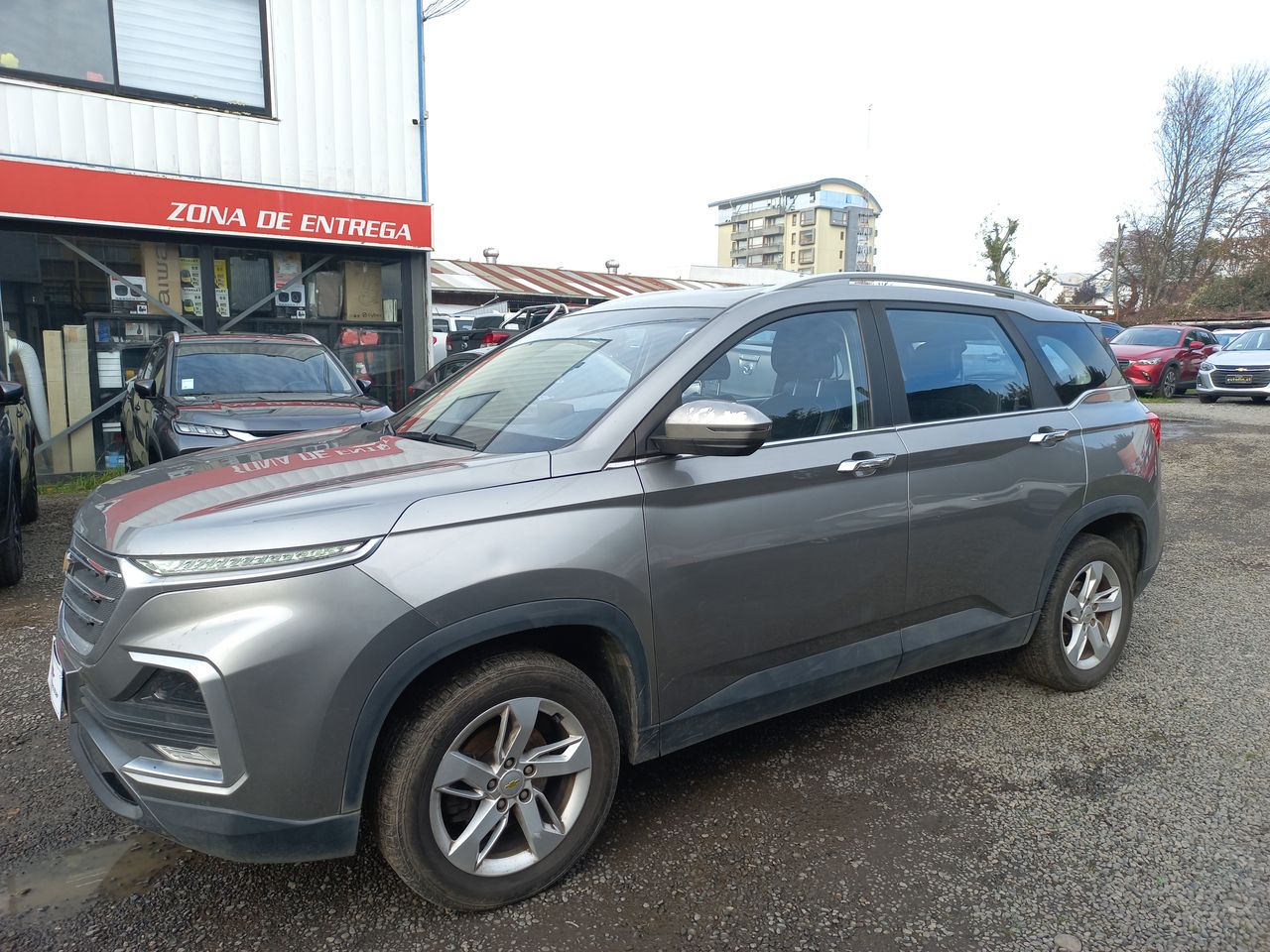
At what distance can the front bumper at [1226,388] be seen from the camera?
18.2m

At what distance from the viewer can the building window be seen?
960 cm

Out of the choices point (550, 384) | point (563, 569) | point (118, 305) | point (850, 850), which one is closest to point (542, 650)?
point (563, 569)

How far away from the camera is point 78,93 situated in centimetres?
958

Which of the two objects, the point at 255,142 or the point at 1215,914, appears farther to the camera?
the point at 255,142

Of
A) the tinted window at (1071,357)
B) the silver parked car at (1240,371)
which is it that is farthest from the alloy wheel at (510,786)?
the silver parked car at (1240,371)

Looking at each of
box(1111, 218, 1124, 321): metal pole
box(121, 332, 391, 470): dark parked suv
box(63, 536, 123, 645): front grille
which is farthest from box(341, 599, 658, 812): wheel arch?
box(1111, 218, 1124, 321): metal pole

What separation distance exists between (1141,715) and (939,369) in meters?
1.83

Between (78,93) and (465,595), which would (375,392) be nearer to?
(78,93)

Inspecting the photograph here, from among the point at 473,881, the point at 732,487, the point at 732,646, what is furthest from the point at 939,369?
the point at 473,881

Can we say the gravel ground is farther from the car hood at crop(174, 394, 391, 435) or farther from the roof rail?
the car hood at crop(174, 394, 391, 435)

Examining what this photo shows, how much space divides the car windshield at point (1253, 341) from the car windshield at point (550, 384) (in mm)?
20514

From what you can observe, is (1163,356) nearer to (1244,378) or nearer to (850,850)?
(1244,378)

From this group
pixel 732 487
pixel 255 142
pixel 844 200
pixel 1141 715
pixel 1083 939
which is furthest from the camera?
pixel 844 200

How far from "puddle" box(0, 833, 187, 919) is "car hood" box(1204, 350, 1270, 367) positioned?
21.5 meters
